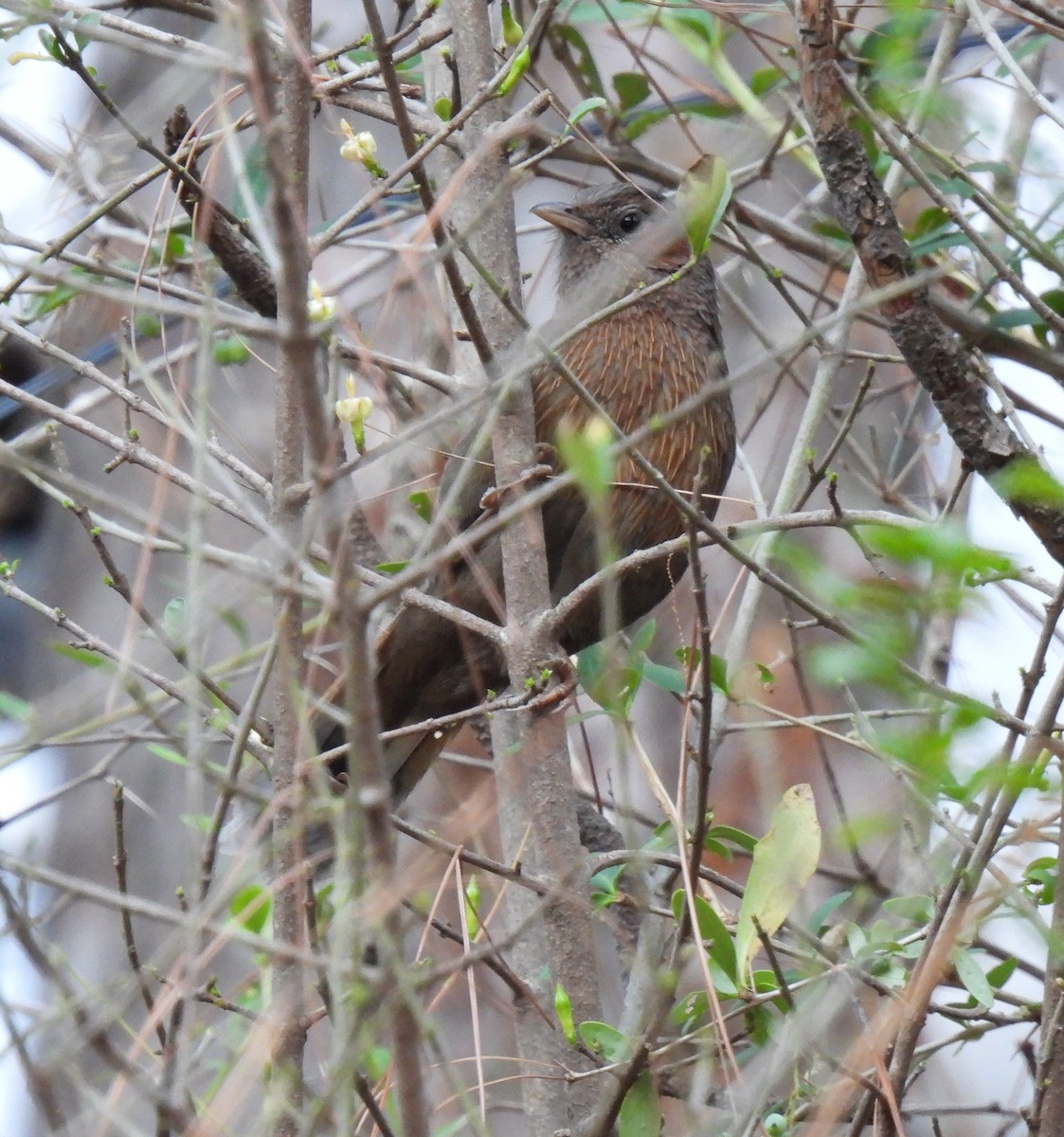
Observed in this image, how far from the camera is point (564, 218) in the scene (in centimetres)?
421

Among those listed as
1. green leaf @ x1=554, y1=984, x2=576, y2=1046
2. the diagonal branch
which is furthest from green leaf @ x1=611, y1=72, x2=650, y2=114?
green leaf @ x1=554, y1=984, x2=576, y2=1046

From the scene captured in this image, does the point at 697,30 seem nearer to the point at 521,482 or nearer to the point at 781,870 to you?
the point at 521,482

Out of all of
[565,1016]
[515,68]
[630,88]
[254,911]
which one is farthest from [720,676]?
[630,88]

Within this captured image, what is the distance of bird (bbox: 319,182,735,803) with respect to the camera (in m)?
3.62

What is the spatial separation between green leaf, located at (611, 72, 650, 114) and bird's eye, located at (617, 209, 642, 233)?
390 mm

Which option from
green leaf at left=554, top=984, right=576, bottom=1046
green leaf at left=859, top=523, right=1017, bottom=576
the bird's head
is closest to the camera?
green leaf at left=859, top=523, right=1017, bottom=576

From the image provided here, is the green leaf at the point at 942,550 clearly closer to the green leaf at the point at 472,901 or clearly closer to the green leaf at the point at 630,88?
the green leaf at the point at 472,901

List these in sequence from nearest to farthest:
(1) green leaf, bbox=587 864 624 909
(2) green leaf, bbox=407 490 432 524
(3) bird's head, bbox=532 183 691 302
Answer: (1) green leaf, bbox=587 864 624 909
(2) green leaf, bbox=407 490 432 524
(3) bird's head, bbox=532 183 691 302

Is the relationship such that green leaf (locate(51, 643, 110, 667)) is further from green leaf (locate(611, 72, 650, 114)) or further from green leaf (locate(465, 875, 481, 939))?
green leaf (locate(611, 72, 650, 114))

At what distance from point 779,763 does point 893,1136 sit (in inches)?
145

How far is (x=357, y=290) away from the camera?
520 cm

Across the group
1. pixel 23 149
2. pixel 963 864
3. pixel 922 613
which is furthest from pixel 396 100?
pixel 23 149

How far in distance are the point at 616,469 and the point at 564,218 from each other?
3.52ft

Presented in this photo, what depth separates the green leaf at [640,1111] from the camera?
7.77 feet
